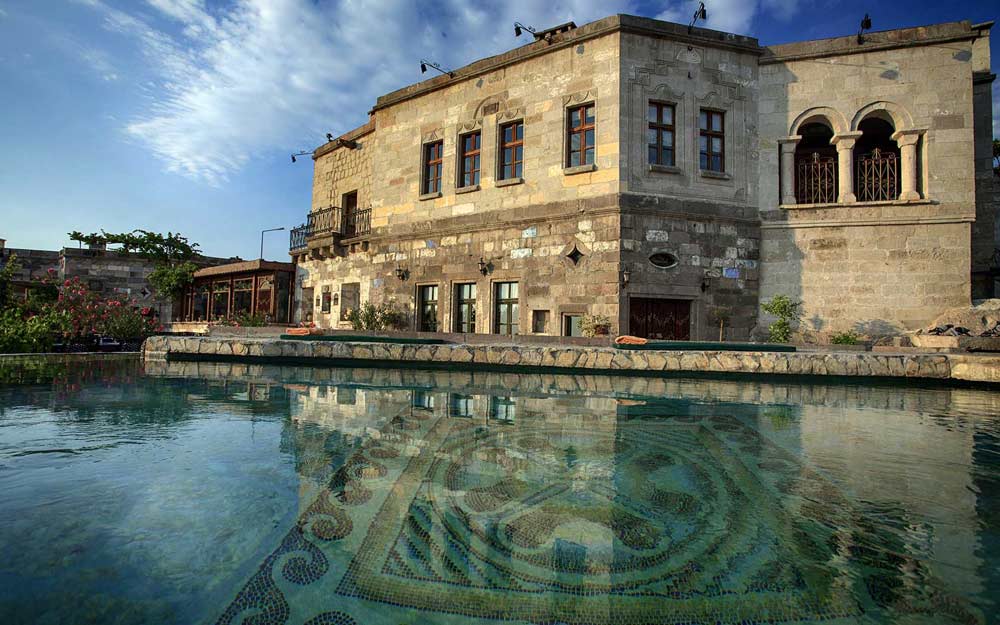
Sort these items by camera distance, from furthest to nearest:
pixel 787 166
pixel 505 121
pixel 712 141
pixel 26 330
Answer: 1. pixel 505 121
2. pixel 712 141
3. pixel 787 166
4. pixel 26 330

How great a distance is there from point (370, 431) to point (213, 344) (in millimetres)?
7888

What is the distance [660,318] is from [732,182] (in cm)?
437

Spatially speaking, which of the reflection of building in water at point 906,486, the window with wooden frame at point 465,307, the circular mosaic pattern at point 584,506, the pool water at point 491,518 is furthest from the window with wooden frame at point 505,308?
the circular mosaic pattern at point 584,506

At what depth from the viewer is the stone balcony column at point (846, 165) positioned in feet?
42.9

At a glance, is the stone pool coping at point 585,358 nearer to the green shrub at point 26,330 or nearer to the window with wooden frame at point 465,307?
the green shrub at point 26,330

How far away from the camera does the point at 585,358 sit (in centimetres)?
842

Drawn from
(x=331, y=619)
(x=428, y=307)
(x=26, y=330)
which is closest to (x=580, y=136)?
(x=428, y=307)

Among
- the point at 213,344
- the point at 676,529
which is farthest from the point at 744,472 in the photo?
the point at 213,344

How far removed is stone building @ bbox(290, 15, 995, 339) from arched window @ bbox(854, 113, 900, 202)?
→ 83 mm

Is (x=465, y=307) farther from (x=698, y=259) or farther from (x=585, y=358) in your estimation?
(x=585, y=358)

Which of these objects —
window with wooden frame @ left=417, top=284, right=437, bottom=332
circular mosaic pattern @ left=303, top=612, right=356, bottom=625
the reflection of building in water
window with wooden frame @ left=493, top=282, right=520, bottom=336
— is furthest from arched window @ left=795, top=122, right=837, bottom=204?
circular mosaic pattern @ left=303, top=612, right=356, bottom=625

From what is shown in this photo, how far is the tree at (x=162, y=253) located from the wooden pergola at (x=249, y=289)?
33.5 inches

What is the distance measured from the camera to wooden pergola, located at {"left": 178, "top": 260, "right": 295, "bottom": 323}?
21.0 metres

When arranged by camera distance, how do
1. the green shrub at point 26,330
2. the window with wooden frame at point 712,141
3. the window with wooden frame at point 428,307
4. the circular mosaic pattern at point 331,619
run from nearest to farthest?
the circular mosaic pattern at point 331,619 → the green shrub at point 26,330 → the window with wooden frame at point 712,141 → the window with wooden frame at point 428,307
